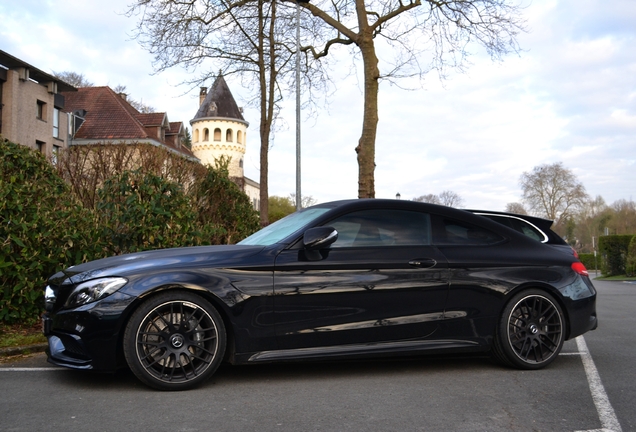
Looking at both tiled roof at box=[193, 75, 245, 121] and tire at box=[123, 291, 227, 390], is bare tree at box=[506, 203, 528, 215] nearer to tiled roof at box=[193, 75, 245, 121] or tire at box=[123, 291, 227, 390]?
tiled roof at box=[193, 75, 245, 121]

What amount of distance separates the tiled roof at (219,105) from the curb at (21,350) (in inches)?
3152

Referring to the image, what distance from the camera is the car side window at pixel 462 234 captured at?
6.08 metres

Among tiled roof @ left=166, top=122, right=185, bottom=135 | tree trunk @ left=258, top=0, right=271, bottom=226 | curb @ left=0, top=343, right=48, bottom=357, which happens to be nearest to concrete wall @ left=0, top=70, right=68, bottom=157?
tiled roof @ left=166, top=122, right=185, bottom=135

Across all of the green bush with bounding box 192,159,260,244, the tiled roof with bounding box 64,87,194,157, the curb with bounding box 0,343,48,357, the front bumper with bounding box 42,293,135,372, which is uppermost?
the tiled roof with bounding box 64,87,194,157

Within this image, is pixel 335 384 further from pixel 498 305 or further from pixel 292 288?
pixel 498 305

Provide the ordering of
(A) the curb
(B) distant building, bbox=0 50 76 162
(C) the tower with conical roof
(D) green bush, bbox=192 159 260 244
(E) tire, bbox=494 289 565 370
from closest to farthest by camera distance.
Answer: (E) tire, bbox=494 289 565 370, (A) the curb, (D) green bush, bbox=192 159 260 244, (B) distant building, bbox=0 50 76 162, (C) the tower with conical roof

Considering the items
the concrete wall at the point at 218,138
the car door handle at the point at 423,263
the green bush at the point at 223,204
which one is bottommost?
the car door handle at the point at 423,263

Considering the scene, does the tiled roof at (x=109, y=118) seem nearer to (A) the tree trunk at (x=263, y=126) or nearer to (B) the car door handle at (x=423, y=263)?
(A) the tree trunk at (x=263, y=126)

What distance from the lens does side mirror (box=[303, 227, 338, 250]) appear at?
17.8 ft

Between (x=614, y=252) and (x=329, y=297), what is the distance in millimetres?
47693

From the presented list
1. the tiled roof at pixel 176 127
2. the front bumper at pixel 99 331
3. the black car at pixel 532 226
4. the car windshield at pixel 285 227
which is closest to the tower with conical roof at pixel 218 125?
the tiled roof at pixel 176 127

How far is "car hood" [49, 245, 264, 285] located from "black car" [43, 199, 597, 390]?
0.01 meters

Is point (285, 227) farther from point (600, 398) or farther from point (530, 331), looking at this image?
point (600, 398)

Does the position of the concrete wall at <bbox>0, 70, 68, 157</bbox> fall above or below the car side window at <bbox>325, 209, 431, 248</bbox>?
above
